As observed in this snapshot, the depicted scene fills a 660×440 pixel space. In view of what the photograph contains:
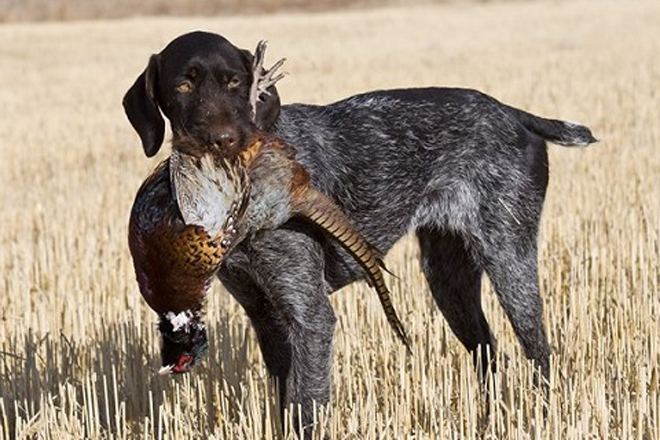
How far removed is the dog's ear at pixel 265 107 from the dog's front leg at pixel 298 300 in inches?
15.6

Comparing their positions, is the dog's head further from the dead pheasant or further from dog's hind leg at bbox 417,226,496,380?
dog's hind leg at bbox 417,226,496,380

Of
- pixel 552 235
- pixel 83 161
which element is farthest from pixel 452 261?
pixel 83 161

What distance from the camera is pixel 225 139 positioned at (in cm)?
384

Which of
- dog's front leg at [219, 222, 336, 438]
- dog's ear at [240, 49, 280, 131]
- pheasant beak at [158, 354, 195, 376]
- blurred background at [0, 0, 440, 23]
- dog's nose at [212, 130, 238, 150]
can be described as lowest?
pheasant beak at [158, 354, 195, 376]

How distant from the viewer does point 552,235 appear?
712cm

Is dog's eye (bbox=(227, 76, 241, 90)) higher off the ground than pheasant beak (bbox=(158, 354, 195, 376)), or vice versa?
dog's eye (bbox=(227, 76, 241, 90))

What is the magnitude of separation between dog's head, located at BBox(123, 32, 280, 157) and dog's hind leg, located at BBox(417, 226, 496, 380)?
51.0 inches

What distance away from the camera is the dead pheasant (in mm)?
3580

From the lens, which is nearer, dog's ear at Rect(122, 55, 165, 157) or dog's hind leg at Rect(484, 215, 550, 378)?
dog's ear at Rect(122, 55, 165, 157)

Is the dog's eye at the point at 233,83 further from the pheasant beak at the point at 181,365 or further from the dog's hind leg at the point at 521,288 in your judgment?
the dog's hind leg at the point at 521,288

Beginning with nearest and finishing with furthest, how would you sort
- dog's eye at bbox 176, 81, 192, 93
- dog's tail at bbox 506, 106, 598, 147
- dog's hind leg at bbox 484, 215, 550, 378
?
dog's eye at bbox 176, 81, 192, 93 < dog's hind leg at bbox 484, 215, 550, 378 < dog's tail at bbox 506, 106, 598, 147

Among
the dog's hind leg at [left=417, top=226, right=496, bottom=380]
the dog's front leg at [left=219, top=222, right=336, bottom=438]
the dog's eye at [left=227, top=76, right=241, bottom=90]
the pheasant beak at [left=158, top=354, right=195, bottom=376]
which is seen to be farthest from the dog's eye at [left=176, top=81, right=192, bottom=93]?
the dog's hind leg at [left=417, top=226, right=496, bottom=380]

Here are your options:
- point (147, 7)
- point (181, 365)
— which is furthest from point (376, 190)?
point (147, 7)

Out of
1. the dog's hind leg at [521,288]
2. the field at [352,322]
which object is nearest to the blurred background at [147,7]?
the field at [352,322]
